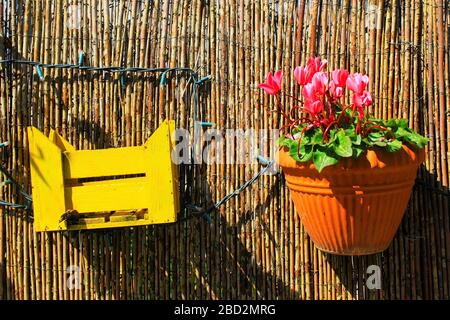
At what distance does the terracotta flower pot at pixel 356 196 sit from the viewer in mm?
2156

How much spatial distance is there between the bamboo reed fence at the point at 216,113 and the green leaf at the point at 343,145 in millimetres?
580

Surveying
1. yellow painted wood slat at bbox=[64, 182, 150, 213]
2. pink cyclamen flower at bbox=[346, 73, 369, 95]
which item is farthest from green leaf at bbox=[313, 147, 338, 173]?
yellow painted wood slat at bbox=[64, 182, 150, 213]

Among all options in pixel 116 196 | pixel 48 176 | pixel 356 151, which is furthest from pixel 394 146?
pixel 48 176

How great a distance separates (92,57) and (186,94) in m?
0.53

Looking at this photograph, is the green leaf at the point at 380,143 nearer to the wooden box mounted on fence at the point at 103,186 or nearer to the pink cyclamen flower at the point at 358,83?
the pink cyclamen flower at the point at 358,83

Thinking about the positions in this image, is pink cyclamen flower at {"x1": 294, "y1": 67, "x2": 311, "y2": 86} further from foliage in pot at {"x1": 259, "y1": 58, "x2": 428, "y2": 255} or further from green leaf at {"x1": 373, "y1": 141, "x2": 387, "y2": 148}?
green leaf at {"x1": 373, "y1": 141, "x2": 387, "y2": 148}

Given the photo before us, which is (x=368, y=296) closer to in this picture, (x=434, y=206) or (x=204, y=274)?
(x=434, y=206)

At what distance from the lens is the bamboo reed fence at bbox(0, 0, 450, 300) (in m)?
2.63

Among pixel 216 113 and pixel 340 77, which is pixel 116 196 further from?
pixel 340 77

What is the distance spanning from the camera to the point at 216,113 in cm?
266

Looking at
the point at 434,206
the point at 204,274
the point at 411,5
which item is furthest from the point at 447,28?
the point at 204,274

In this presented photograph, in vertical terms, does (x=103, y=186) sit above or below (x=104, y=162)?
below

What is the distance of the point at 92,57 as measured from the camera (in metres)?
2.65

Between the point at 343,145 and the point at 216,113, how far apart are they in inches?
31.4
